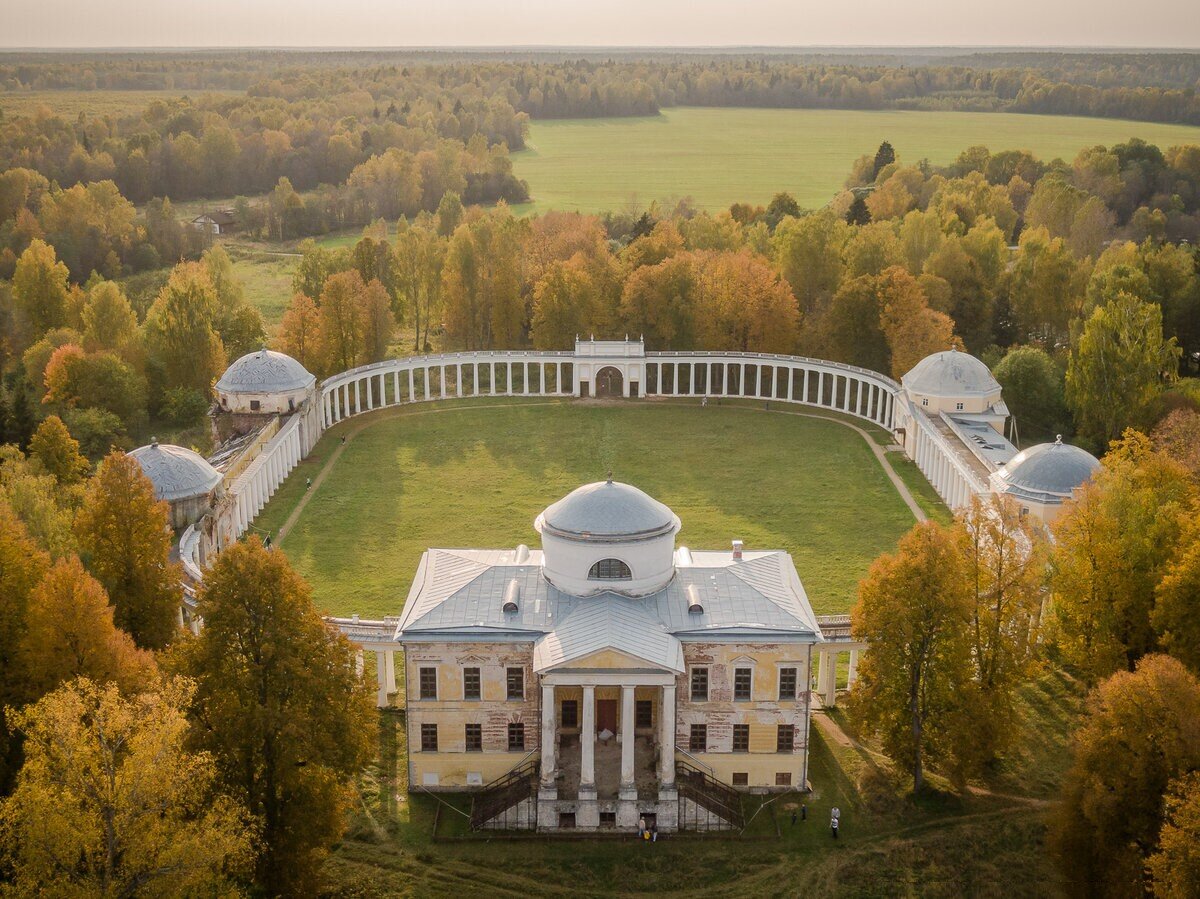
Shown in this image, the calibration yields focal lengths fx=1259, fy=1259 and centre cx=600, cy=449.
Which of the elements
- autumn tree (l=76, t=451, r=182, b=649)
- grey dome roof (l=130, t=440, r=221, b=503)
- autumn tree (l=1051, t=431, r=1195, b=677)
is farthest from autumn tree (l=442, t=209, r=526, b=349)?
autumn tree (l=1051, t=431, r=1195, b=677)

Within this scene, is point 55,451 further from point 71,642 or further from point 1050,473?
point 1050,473

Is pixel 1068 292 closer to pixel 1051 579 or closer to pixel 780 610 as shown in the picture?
pixel 1051 579

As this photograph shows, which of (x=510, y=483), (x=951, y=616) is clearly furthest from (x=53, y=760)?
(x=510, y=483)

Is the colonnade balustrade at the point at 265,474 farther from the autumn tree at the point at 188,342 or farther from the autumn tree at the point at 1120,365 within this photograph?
the autumn tree at the point at 1120,365

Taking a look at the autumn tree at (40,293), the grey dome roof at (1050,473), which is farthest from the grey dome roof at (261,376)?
the grey dome roof at (1050,473)

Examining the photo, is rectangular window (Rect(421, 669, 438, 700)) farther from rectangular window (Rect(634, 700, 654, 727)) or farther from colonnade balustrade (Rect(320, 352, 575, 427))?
colonnade balustrade (Rect(320, 352, 575, 427))

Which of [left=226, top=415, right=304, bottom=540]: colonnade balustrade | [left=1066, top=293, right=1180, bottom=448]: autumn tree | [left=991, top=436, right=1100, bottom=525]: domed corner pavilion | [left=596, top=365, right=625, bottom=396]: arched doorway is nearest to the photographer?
[left=991, top=436, right=1100, bottom=525]: domed corner pavilion

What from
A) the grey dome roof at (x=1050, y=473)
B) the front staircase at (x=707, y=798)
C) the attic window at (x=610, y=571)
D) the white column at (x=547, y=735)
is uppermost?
the attic window at (x=610, y=571)
